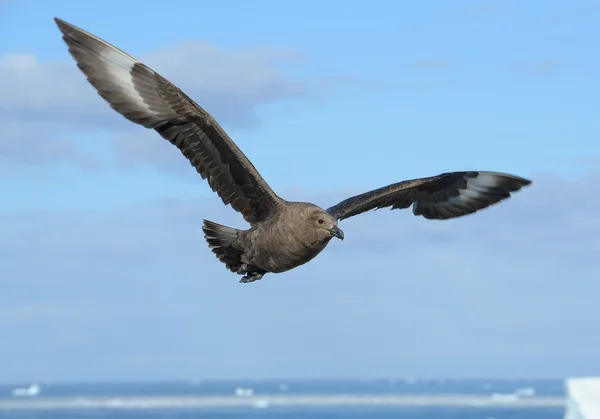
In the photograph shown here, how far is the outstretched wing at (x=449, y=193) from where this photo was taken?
1177 cm

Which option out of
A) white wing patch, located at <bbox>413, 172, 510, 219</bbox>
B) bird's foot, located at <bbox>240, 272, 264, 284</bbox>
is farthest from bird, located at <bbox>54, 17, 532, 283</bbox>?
white wing patch, located at <bbox>413, 172, 510, 219</bbox>

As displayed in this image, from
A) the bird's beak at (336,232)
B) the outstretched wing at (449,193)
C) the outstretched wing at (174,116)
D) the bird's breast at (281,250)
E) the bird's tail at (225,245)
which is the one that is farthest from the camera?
the outstretched wing at (449,193)

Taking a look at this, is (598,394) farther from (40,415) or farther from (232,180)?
(40,415)

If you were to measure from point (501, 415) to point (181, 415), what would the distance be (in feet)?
47.6

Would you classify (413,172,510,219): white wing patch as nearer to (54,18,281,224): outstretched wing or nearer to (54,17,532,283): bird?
(54,17,532,283): bird

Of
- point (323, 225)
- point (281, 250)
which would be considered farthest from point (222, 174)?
point (323, 225)

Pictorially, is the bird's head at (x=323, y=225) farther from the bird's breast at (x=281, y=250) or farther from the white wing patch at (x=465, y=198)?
the white wing patch at (x=465, y=198)

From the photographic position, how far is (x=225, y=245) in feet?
35.5

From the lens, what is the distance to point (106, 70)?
32.7ft

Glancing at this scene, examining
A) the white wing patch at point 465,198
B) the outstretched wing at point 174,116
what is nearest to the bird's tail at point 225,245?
the outstretched wing at point 174,116

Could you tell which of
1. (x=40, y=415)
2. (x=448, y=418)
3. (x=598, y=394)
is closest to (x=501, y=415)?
(x=448, y=418)

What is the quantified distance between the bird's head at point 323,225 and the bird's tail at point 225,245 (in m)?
1.29

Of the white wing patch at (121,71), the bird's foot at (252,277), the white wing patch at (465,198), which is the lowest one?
the bird's foot at (252,277)

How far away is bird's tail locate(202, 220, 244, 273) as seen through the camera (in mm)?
10789
